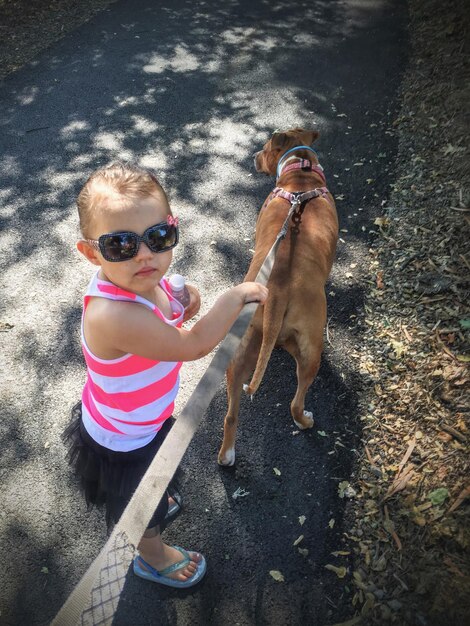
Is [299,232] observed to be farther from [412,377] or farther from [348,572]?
[348,572]

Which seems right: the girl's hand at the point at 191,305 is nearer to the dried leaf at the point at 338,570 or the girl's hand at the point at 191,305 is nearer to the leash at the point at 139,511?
the leash at the point at 139,511

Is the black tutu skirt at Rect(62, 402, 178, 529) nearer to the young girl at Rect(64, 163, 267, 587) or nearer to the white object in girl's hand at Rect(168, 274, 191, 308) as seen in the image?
the young girl at Rect(64, 163, 267, 587)

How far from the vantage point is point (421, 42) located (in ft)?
26.4

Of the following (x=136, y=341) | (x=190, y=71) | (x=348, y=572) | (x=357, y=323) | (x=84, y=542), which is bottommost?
(x=84, y=542)

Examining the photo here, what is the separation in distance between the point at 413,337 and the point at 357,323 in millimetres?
530

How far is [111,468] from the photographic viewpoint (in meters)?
2.20

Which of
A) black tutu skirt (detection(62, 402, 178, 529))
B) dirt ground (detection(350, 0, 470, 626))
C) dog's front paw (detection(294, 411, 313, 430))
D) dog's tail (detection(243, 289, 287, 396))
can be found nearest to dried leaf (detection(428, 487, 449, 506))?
dirt ground (detection(350, 0, 470, 626))

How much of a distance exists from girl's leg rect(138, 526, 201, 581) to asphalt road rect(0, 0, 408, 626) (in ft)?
0.40

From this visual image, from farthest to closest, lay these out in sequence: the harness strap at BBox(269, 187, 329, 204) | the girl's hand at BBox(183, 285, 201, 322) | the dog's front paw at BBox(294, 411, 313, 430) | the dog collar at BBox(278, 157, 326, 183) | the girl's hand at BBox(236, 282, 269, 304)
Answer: the dog collar at BBox(278, 157, 326, 183)
the harness strap at BBox(269, 187, 329, 204)
the dog's front paw at BBox(294, 411, 313, 430)
the girl's hand at BBox(183, 285, 201, 322)
the girl's hand at BBox(236, 282, 269, 304)

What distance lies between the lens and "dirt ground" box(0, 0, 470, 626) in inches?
98.0

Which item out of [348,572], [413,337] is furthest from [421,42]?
[348,572]

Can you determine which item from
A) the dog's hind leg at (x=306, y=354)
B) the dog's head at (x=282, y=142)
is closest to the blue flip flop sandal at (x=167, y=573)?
the dog's hind leg at (x=306, y=354)

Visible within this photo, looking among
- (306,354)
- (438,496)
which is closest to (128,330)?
(306,354)

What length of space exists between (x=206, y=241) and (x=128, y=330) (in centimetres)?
337
